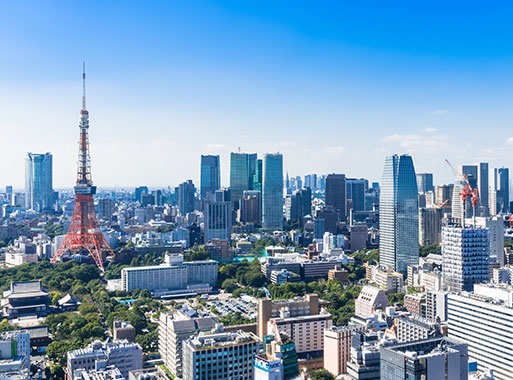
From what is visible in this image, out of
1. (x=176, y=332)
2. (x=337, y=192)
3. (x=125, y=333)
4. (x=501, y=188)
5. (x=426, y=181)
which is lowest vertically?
(x=125, y=333)

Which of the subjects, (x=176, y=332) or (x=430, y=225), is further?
(x=430, y=225)

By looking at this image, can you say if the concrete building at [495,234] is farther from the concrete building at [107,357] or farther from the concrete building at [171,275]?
the concrete building at [107,357]

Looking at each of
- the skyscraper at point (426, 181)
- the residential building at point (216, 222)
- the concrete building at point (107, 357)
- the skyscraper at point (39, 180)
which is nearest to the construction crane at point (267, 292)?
the concrete building at point (107, 357)

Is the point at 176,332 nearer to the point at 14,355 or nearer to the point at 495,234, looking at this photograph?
the point at 14,355

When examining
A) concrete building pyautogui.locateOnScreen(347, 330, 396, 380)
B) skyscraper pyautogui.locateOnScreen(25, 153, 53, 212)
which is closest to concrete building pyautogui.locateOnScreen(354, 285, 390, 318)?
concrete building pyautogui.locateOnScreen(347, 330, 396, 380)

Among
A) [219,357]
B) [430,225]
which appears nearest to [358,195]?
[430,225]

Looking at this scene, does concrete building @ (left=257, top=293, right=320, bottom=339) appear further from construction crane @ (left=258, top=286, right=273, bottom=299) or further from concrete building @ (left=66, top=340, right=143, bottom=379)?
construction crane @ (left=258, top=286, right=273, bottom=299)
